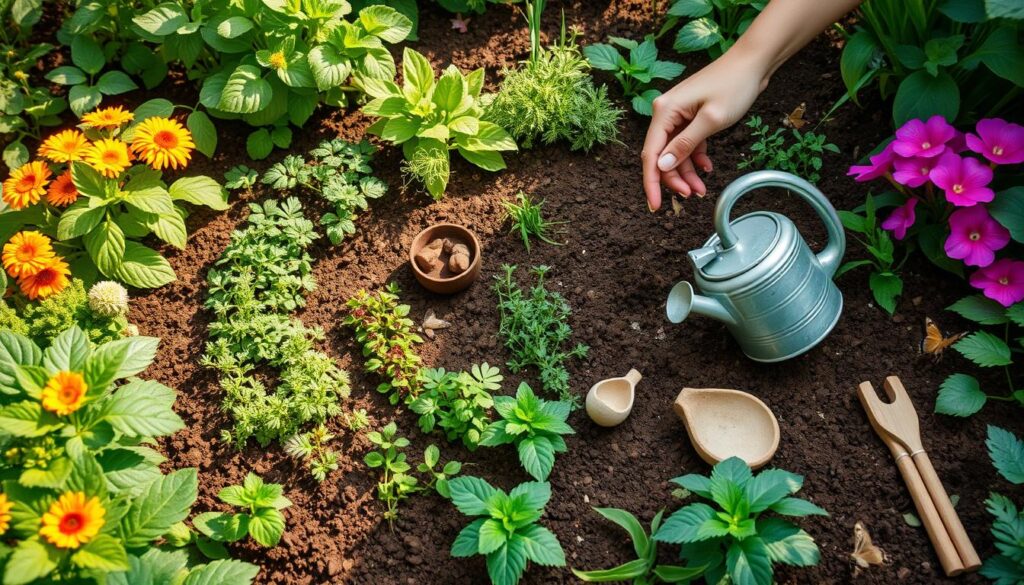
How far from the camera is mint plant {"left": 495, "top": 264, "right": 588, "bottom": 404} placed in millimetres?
2383

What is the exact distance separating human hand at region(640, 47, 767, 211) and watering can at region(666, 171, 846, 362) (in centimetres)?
21

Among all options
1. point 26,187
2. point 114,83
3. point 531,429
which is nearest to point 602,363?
point 531,429

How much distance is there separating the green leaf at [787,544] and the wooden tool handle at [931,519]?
33cm

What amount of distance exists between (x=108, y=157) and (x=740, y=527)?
7.06ft

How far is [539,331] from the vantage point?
96.1 inches

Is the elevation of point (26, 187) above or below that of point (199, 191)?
above

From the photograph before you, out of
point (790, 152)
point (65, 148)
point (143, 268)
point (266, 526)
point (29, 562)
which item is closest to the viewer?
point (29, 562)

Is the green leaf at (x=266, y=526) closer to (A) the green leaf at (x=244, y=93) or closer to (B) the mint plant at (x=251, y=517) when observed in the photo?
(B) the mint plant at (x=251, y=517)

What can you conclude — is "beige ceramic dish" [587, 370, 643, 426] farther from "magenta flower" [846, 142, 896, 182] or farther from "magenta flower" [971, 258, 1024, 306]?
"magenta flower" [971, 258, 1024, 306]

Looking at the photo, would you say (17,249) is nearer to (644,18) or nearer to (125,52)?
(125,52)

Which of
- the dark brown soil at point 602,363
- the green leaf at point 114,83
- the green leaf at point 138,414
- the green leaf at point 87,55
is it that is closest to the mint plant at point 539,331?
the dark brown soil at point 602,363

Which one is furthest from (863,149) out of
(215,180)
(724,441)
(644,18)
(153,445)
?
(153,445)

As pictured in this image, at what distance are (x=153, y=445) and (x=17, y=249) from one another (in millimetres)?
723

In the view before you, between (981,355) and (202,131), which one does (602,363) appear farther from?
(202,131)
